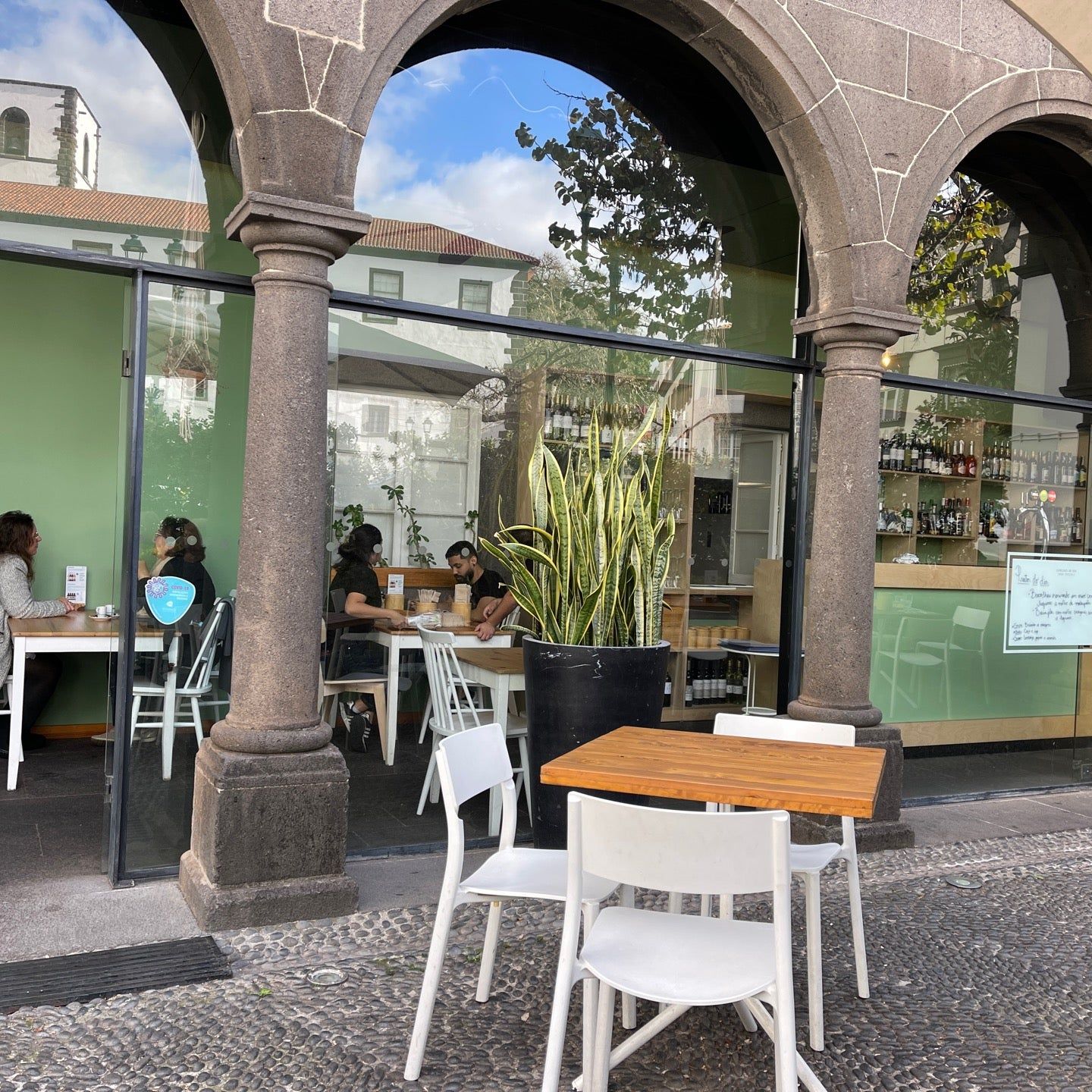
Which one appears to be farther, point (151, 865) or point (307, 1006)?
point (151, 865)

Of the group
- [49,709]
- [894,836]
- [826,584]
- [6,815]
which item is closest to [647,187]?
[826,584]

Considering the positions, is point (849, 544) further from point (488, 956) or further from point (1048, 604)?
point (488, 956)

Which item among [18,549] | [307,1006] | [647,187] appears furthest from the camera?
[18,549]

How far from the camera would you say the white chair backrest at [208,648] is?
13.3 ft

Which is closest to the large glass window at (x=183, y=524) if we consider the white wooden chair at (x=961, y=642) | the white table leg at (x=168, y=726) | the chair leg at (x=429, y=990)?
the white table leg at (x=168, y=726)

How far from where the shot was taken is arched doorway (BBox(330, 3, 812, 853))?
15.6ft

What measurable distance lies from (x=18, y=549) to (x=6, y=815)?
1928 millimetres

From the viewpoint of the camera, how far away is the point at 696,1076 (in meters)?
2.70

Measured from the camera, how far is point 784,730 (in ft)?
11.3

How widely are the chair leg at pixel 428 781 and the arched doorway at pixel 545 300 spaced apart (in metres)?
0.04

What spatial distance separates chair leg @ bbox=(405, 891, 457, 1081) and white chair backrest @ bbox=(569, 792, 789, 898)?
0.75 m

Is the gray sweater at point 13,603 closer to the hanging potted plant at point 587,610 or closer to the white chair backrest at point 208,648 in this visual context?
the white chair backrest at point 208,648

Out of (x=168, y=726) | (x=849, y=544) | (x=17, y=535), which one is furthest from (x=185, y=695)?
(x=849, y=544)

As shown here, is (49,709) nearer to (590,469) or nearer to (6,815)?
(6,815)
